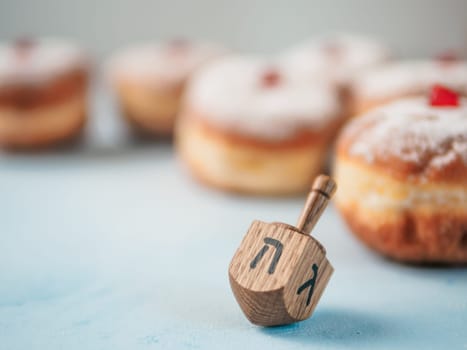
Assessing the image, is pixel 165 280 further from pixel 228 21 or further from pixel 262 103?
pixel 228 21

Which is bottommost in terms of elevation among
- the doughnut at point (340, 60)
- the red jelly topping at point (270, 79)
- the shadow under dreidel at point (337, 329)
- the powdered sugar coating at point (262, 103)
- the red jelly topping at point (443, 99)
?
the shadow under dreidel at point (337, 329)

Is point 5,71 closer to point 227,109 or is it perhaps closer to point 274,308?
point 227,109

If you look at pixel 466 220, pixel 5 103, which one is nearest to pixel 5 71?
pixel 5 103

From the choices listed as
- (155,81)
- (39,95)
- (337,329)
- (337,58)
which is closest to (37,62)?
(39,95)

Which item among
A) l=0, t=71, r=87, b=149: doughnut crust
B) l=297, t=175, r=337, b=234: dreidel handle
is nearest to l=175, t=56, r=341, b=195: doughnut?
l=0, t=71, r=87, b=149: doughnut crust

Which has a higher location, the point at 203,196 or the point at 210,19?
the point at 210,19

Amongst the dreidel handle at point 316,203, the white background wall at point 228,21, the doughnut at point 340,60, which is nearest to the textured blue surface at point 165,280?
the dreidel handle at point 316,203

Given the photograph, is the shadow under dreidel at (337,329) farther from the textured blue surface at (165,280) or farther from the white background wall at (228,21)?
the white background wall at (228,21)
